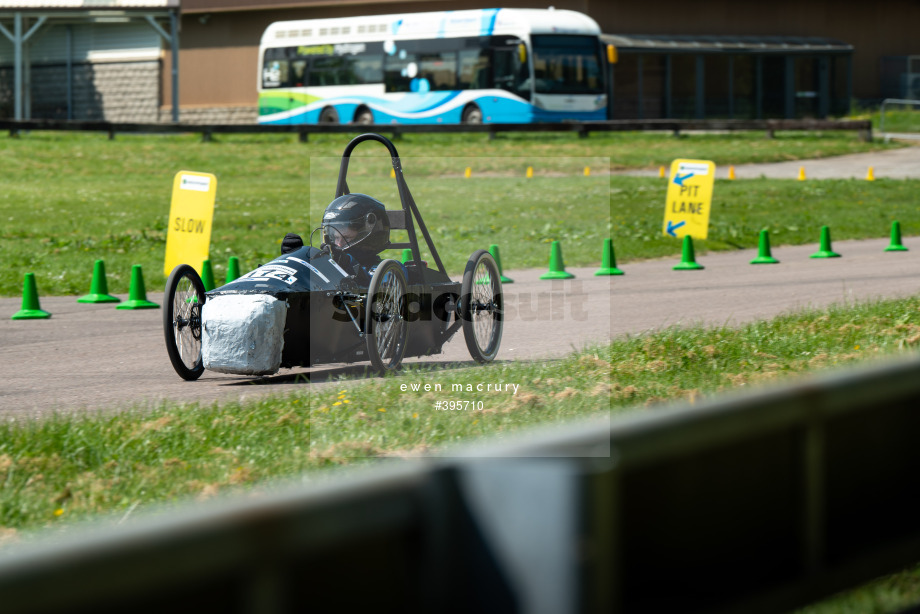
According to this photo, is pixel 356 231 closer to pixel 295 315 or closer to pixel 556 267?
pixel 295 315

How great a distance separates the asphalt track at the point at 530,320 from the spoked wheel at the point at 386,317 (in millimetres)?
550

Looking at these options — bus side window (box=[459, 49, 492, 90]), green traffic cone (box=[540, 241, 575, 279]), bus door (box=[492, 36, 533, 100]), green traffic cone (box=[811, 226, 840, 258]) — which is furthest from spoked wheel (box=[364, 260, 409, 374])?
bus side window (box=[459, 49, 492, 90])

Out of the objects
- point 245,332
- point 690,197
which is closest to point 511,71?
point 690,197

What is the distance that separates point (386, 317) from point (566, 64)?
34.4 metres

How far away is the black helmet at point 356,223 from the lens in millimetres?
8320

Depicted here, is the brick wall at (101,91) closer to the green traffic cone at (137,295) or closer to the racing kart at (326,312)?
the green traffic cone at (137,295)

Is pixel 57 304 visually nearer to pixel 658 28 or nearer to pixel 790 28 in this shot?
pixel 658 28

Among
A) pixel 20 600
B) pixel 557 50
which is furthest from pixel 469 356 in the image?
pixel 557 50

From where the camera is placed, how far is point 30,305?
13.0 m

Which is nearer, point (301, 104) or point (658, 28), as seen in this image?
point (301, 104)

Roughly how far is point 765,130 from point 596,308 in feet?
105

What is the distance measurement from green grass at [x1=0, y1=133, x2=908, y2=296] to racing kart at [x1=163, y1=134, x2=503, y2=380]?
125cm

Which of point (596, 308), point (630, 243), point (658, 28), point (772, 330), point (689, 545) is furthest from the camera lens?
point (658, 28)

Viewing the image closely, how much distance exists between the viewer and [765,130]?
4288 centimetres
